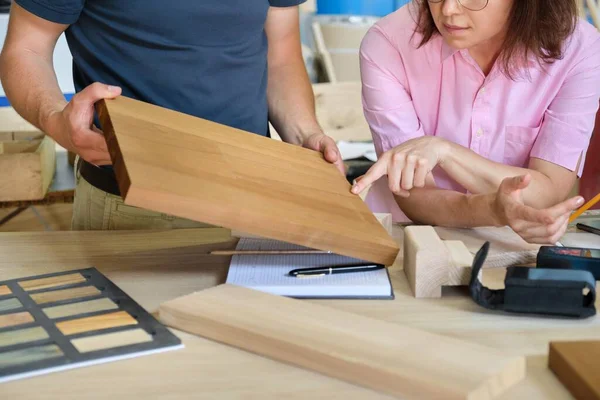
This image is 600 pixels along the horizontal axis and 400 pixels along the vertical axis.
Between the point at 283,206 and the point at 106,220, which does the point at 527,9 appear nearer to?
the point at 283,206

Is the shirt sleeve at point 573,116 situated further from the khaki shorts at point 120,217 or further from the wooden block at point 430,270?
the khaki shorts at point 120,217

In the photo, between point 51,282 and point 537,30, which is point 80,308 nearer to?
point 51,282

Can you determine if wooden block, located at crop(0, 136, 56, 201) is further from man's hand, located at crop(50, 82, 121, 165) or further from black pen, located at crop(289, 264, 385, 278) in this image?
black pen, located at crop(289, 264, 385, 278)

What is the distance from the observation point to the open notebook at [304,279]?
3.55ft

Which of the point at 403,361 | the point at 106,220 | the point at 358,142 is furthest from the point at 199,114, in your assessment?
the point at 358,142

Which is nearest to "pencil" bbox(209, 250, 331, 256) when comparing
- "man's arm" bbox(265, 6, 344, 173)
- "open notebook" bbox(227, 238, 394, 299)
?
"open notebook" bbox(227, 238, 394, 299)

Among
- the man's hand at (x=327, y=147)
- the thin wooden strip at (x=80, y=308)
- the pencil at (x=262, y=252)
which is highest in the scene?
the man's hand at (x=327, y=147)

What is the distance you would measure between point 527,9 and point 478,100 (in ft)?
0.73

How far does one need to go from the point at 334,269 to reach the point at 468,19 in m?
0.60

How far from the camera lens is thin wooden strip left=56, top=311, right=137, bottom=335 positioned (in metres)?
0.94

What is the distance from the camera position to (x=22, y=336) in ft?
3.03

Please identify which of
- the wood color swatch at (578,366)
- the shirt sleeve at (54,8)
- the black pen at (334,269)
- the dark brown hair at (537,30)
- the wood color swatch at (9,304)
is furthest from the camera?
the dark brown hair at (537,30)

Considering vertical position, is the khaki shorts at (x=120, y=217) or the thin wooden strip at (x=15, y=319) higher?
the thin wooden strip at (x=15, y=319)

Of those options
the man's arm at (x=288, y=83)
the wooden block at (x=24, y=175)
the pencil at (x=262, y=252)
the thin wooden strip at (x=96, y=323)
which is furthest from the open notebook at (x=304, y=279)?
the wooden block at (x=24, y=175)
